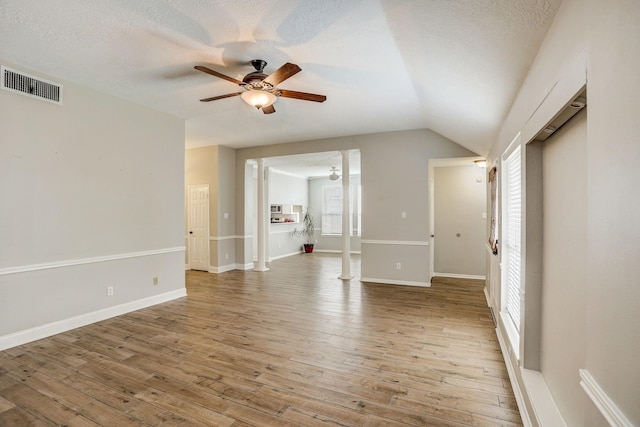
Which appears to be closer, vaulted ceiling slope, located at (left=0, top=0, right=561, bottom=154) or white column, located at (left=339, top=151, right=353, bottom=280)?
vaulted ceiling slope, located at (left=0, top=0, right=561, bottom=154)

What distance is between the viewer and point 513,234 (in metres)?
2.83

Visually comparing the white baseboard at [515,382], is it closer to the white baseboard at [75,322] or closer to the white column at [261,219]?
the white baseboard at [75,322]

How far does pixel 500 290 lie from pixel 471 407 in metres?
1.58

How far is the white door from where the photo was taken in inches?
271

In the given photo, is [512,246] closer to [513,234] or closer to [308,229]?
[513,234]

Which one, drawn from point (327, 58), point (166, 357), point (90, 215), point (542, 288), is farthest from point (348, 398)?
point (90, 215)

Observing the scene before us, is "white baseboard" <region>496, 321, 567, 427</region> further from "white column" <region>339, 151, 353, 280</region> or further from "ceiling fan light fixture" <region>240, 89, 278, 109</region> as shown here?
"white column" <region>339, 151, 353, 280</region>

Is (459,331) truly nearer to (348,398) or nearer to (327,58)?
(348,398)

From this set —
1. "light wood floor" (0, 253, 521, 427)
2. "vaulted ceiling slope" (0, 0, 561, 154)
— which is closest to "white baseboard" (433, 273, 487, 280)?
"light wood floor" (0, 253, 521, 427)

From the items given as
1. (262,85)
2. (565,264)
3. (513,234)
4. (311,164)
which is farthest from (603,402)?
(311,164)

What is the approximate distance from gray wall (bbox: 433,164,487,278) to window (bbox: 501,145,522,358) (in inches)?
119

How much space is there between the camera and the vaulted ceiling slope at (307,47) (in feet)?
6.44

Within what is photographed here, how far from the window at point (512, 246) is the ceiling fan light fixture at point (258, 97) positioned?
2305mm

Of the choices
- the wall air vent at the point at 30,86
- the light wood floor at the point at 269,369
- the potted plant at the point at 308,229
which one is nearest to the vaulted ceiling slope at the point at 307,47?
the wall air vent at the point at 30,86
